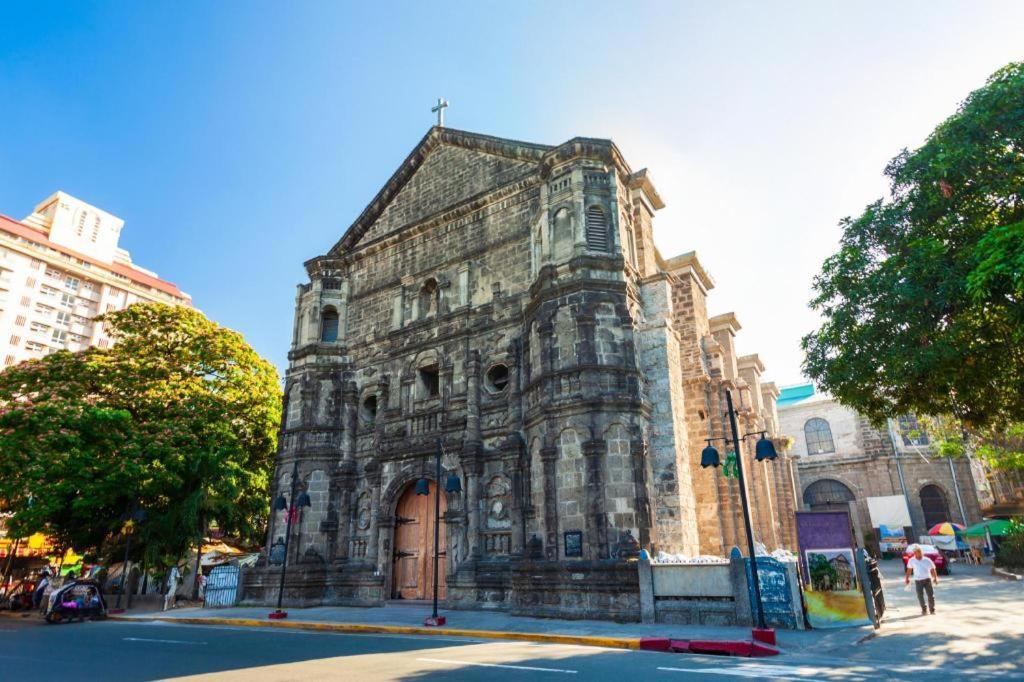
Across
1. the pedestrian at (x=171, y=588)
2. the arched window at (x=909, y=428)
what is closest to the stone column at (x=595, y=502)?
the pedestrian at (x=171, y=588)

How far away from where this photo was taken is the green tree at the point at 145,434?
1966 centimetres

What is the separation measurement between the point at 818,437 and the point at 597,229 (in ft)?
120

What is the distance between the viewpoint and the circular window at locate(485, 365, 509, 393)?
1814cm

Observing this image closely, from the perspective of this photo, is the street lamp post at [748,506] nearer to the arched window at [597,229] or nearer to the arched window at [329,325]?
the arched window at [597,229]

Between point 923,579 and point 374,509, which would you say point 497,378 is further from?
point 923,579

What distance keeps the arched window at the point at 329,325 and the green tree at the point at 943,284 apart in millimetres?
16967

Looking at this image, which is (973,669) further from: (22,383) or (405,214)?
(22,383)

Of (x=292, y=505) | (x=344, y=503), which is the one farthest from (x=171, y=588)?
(x=344, y=503)

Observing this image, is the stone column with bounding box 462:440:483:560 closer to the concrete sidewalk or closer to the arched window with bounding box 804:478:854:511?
the concrete sidewalk

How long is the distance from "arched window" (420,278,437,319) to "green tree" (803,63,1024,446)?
40.3 feet

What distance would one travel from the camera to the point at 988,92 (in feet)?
37.5

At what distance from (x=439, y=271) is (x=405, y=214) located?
3.74m

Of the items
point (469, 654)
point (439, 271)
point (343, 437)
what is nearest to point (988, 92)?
point (469, 654)

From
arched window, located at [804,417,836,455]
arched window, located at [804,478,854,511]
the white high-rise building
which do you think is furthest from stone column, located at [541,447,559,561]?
the white high-rise building
